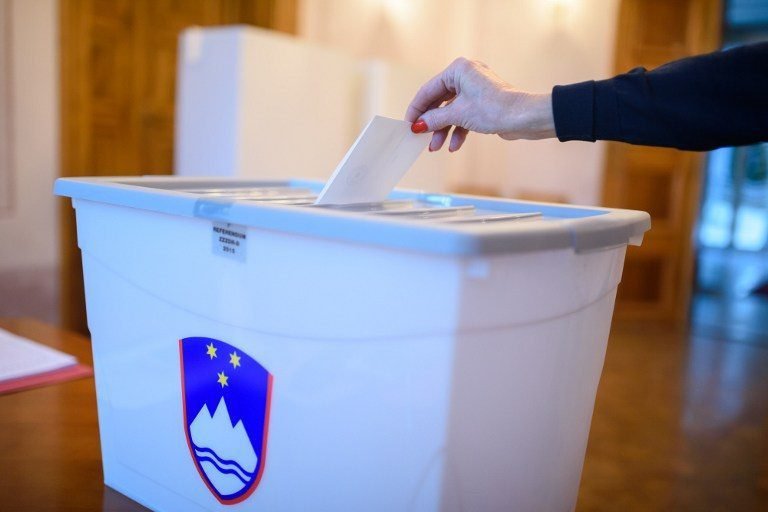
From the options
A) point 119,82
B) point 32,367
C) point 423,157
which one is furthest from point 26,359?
point 119,82

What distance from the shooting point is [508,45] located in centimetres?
461

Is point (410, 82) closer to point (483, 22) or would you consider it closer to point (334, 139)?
point (334, 139)

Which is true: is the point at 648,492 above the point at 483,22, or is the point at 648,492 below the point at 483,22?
below

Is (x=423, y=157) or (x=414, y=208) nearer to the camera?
(x=414, y=208)

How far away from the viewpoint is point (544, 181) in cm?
457

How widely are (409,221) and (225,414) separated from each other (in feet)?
0.75

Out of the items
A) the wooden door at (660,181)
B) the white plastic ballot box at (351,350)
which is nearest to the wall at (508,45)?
the wooden door at (660,181)

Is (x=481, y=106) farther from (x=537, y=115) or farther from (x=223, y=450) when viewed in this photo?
(x=223, y=450)

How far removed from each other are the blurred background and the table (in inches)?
17.4

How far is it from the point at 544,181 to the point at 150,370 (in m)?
4.16

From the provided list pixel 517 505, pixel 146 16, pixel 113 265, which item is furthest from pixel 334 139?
pixel 517 505

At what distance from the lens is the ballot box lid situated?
42cm

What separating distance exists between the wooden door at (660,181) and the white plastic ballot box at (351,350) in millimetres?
3752

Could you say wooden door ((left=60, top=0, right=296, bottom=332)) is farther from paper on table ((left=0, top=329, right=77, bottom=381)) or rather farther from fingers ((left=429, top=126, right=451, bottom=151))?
fingers ((left=429, top=126, right=451, bottom=151))
